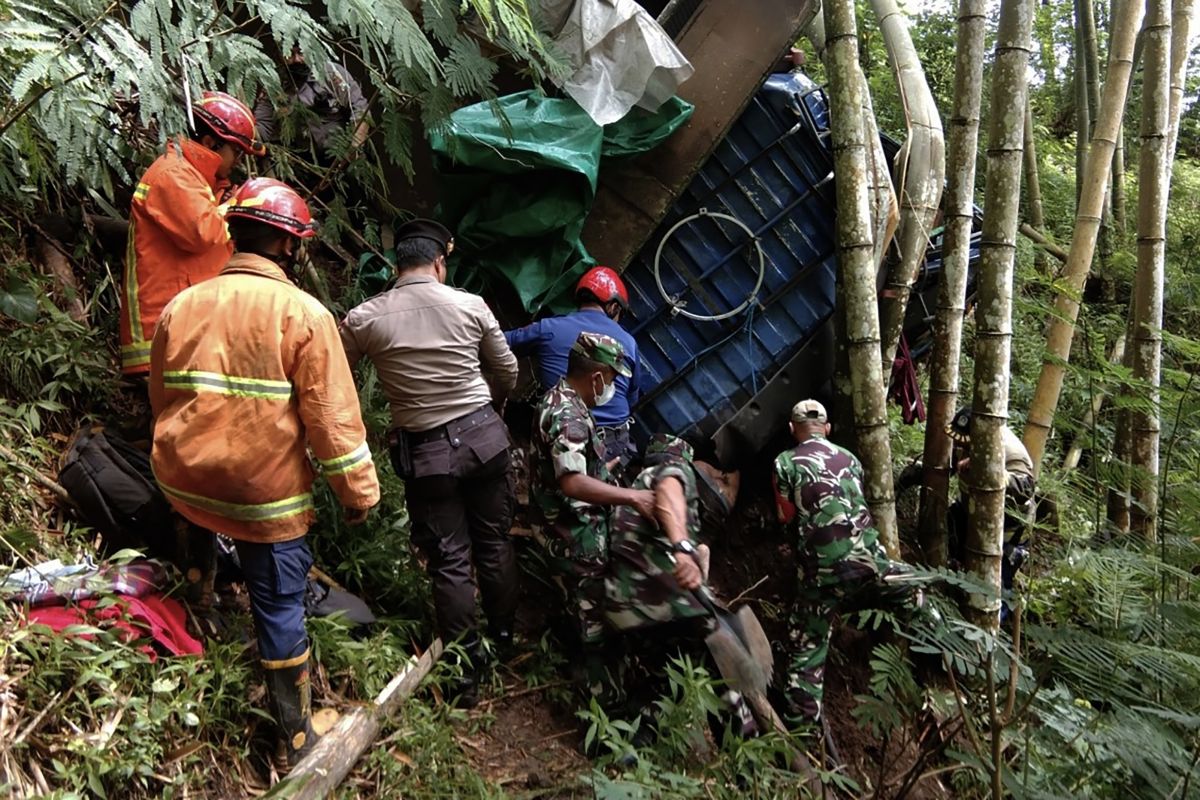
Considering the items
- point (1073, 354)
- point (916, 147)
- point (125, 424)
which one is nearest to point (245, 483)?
point (125, 424)

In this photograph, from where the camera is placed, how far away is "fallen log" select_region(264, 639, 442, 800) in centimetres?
235

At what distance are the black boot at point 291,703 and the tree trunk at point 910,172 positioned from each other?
3615mm

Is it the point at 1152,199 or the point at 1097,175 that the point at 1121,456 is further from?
the point at 1097,175

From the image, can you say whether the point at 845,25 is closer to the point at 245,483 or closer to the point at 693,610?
the point at 693,610

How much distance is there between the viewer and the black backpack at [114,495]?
2.79 metres

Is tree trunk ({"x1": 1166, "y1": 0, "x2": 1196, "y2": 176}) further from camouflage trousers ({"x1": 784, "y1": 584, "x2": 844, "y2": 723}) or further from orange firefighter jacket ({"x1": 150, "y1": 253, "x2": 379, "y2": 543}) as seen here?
orange firefighter jacket ({"x1": 150, "y1": 253, "x2": 379, "y2": 543})

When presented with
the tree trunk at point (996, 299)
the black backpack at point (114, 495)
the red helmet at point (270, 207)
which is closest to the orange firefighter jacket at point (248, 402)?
the red helmet at point (270, 207)

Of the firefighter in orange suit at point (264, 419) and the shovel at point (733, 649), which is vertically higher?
the firefighter in orange suit at point (264, 419)

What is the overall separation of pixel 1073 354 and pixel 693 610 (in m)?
4.63

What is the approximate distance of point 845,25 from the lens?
3811mm

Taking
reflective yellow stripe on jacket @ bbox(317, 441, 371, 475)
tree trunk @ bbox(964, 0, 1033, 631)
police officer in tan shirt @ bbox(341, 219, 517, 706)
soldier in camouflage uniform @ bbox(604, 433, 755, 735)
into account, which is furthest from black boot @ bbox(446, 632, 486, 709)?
tree trunk @ bbox(964, 0, 1033, 631)

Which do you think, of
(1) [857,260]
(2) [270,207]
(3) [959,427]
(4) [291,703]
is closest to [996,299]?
(1) [857,260]

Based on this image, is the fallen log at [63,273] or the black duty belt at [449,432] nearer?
the black duty belt at [449,432]

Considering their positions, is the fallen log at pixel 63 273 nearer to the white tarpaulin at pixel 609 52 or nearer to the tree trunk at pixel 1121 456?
the white tarpaulin at pixel 609 52
